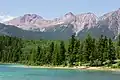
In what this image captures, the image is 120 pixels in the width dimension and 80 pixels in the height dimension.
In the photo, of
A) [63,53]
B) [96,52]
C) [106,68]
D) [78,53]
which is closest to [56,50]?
[63,53]

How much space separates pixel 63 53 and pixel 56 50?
461cm

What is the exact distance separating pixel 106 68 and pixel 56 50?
1761 inches

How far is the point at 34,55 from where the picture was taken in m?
200

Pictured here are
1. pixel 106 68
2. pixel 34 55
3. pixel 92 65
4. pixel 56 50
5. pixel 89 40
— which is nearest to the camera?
pixel 106 68

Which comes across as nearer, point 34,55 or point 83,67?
point 83,67

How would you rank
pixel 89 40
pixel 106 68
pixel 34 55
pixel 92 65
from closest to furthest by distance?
pixel 106 68 → pixel 92 65 → pixel 89 40 → pixel 34 55

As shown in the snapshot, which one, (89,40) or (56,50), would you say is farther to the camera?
(56,50)

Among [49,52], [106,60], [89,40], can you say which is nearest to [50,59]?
[49,52]

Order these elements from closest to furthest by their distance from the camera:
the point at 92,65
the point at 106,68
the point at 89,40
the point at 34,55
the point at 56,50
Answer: the point at 106,68 < the point at 92,65 < the point at 89,40 < the point at 56,50 < the point at 34,55

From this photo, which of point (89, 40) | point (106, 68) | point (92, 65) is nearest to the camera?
point (106, 68)

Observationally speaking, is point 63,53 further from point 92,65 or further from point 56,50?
point 92,65

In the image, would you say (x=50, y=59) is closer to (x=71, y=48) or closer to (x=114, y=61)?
(x=71, y=48)

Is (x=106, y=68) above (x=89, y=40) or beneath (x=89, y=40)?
beneath

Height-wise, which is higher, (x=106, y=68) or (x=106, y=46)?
(x=106, y=46)
